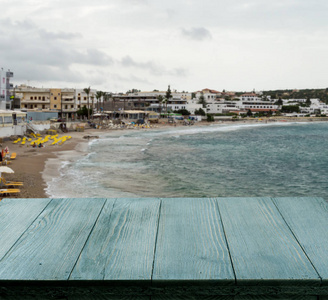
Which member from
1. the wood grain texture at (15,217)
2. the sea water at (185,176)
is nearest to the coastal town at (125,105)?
the sea water at (185,176)

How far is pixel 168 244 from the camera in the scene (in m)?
2.43

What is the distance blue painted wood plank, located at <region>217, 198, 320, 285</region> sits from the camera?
217cm

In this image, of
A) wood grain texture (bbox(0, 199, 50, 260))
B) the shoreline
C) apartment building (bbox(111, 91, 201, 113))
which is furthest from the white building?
apartment building (bbox(111, 91, 201, 113))

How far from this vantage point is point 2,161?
1069 inches

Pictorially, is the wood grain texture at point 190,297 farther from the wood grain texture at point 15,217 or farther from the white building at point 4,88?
the white building at point 4,88

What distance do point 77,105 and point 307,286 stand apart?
106513 millimetres

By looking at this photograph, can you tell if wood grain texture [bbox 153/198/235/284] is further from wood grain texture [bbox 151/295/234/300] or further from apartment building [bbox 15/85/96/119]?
apartment building [bbox 15/85/96/119]

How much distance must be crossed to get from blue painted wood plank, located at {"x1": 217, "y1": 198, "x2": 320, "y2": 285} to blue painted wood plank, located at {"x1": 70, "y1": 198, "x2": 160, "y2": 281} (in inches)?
20.9

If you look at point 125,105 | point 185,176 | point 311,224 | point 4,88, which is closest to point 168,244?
point 311,224

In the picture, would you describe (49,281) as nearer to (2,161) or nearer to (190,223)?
(190,223)

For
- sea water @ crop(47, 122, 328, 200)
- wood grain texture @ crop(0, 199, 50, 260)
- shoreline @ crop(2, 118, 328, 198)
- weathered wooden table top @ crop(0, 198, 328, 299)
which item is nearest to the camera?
weathered wooden table top @ crop(0, 198, 328, 299)

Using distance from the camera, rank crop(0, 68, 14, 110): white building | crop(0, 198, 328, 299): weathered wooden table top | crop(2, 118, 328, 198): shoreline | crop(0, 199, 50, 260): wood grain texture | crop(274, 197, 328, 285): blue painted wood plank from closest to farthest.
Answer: crop(0, 198, 328, 299): weathered wooden table top < crop(274, 197, 328, 285): blue painted wood plank < crop(0, 199, 50, 260): wood grain texture < crop(2, 118, 328, 198): shoreline < crop(0, 68, 14, 110): white building

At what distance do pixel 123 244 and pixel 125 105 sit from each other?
488 feet

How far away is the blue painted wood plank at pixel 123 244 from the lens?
2.20 metres
